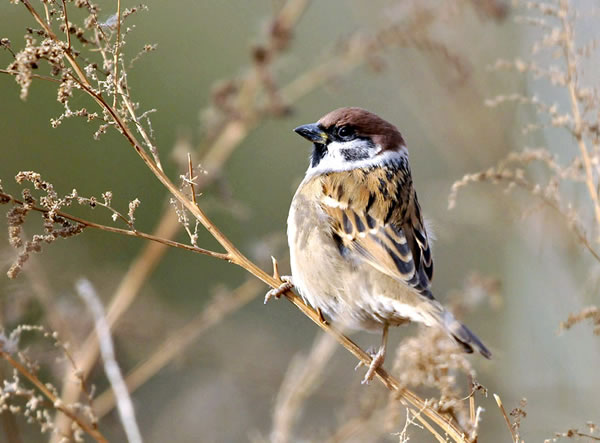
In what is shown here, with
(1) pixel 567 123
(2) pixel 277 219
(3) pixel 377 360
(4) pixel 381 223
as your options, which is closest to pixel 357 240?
(4) pixel 381 223

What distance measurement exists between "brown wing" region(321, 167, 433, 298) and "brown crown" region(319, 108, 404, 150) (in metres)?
0.20

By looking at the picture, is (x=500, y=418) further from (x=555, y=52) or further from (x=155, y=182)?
(x=155, y=182)

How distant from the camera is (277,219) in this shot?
5.70 metres

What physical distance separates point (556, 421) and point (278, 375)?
3.93 ft

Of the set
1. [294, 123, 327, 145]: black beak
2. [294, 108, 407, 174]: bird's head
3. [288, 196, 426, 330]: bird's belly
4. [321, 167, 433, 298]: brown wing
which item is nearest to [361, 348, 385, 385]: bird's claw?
[288, 196, 426, 330]: bird's belly

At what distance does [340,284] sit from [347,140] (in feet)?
2.38

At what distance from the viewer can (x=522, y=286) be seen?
3.85 m

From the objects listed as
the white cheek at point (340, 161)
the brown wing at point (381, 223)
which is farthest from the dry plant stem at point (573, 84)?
the white cheek at point (340, 161)

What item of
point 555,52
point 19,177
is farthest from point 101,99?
point 555,52

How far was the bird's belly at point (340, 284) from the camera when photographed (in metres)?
2.48

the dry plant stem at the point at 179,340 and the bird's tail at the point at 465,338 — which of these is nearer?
the bird's tail at the point at 465,338

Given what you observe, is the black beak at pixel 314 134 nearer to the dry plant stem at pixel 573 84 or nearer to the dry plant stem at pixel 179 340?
the dry plant stem at pixel 179 340

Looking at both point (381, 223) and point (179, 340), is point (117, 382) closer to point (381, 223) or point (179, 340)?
point (179, 340)

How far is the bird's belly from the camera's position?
248cm
